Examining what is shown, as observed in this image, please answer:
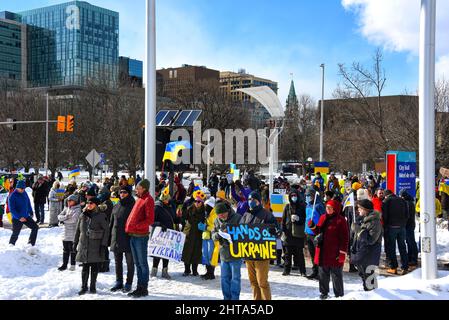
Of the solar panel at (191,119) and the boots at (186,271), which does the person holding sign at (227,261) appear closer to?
the boots at (186,271)

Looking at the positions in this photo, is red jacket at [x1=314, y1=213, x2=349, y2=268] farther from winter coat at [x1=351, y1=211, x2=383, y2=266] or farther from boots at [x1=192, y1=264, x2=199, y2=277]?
boots at [x1=192, y1=264, x2=199, y2=277]

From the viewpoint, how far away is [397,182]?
11.9 meters

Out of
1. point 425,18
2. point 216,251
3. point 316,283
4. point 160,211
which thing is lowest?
point 316,283

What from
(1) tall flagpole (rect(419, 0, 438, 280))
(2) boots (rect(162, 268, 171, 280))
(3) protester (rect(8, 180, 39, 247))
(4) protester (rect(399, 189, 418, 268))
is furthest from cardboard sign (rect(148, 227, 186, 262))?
(4) protester (rect(399, 189, 418, 268))

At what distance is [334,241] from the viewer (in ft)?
23.7

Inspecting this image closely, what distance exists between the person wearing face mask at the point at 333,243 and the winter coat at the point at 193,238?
3.05 metres

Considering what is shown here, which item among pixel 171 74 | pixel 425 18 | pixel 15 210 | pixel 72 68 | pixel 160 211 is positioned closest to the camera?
pixel 425 18

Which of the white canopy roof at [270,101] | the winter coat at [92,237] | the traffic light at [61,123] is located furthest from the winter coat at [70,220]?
the traffic light at [61,123]

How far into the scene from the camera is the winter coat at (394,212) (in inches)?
397

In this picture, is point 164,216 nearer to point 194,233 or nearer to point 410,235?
point 194,233

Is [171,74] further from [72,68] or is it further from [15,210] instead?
[15,210]
